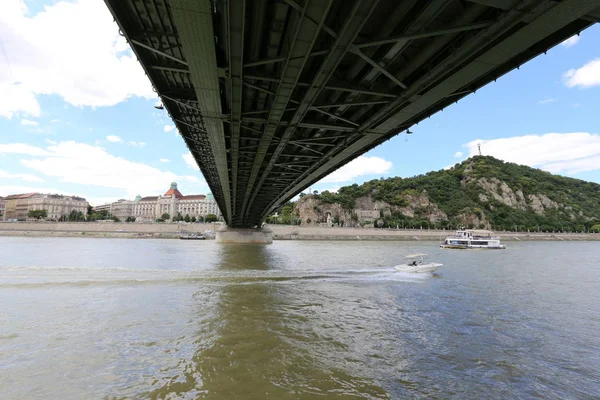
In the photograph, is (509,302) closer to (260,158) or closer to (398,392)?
(398,392)

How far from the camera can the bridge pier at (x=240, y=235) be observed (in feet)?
195

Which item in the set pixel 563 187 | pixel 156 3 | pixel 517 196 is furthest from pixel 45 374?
pixel 563 187

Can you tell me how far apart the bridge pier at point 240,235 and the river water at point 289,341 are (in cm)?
4144

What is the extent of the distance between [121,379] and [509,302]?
16.4 metres

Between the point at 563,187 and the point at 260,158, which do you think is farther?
the point at 563,187

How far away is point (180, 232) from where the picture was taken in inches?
3915

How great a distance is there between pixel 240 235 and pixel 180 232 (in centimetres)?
4799

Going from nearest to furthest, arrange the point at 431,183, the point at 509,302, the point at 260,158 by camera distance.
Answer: the point at 509,302 < the point at 260,158 < the point at 431,183

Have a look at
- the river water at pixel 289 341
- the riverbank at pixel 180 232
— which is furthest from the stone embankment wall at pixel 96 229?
the river water at pixel 289 341

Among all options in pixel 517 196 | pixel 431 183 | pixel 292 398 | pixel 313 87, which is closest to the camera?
pixel 292 398

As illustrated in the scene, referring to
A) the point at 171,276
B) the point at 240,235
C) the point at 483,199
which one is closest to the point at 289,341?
the point at 171,276

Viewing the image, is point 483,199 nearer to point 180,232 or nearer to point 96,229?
point 180,232

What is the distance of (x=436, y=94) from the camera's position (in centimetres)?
943

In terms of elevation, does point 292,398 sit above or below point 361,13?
below
